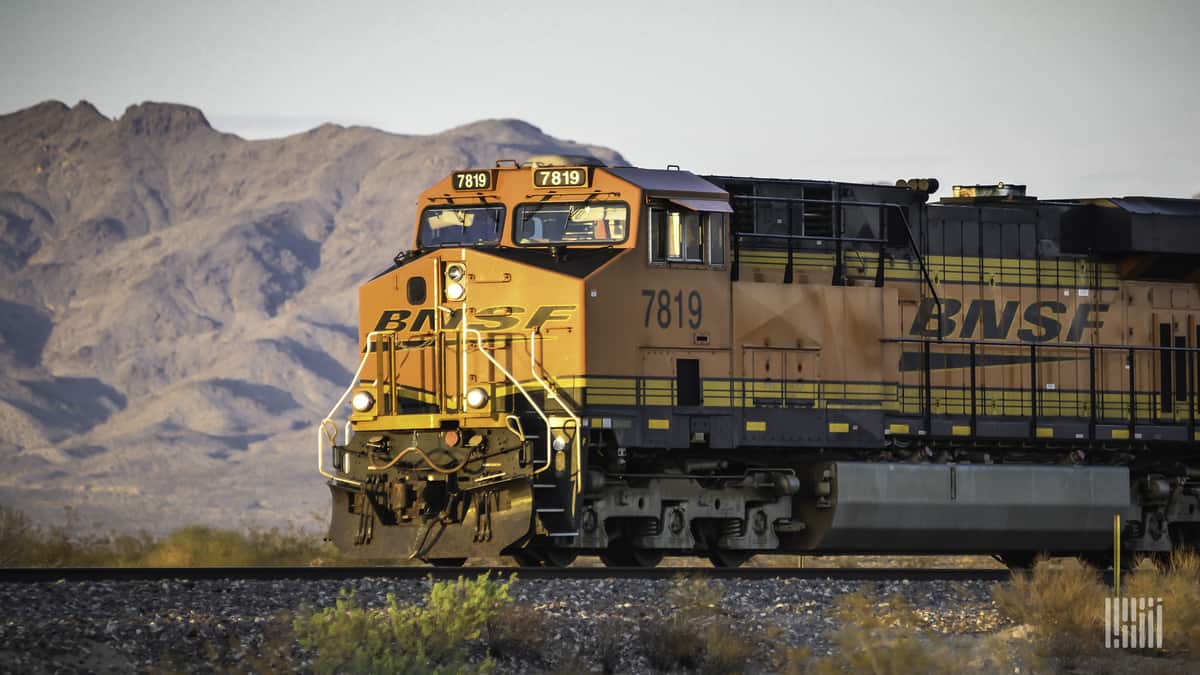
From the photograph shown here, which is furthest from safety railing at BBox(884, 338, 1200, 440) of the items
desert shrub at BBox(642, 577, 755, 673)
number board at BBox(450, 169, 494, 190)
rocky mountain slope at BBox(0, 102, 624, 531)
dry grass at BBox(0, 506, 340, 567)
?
rocky mountain slope at BBox(0, 102, 624, 531)

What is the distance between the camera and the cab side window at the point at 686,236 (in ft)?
52.6

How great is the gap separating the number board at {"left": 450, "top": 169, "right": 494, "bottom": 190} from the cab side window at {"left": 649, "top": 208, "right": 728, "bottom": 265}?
1750 millimetres

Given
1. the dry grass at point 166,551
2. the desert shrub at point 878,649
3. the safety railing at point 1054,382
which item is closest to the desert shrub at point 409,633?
the desert shrub at point 878,649

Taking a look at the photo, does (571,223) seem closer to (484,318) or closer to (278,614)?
(484,318)

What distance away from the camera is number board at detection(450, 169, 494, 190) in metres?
16.5

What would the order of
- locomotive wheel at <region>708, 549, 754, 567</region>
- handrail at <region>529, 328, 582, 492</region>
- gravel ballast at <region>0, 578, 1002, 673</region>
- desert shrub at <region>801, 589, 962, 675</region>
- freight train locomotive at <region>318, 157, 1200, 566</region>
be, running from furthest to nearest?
locomotive wheel at <region>708, 549, 754, 567</region> < freight train locomotive at <region>318, 157, 1200, 566</region> < handrail at <region>529, 328, 582, 492</region> < desert shrub at <region>801, 589, 962, 675</region> < gravel ballast at <region>0, 578, 1002, 673</region>

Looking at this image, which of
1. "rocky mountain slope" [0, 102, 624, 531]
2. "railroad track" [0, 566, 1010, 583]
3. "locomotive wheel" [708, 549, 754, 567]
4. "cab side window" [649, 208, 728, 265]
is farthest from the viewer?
"rocky mountain slope" [0, 102, 624, 531]

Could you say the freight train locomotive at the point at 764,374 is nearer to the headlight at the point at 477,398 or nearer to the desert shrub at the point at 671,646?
the headlight at the point at 477,398

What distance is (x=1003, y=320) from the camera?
1877 cm

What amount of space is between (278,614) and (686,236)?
654 centimetres

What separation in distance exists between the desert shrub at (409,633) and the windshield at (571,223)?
5243 millimetres

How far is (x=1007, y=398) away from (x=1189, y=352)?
2.81 metres

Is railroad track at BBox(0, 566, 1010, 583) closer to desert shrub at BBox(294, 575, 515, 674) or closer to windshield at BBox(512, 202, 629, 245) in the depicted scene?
desert shrub at BBox(294, 575, 515, 674)

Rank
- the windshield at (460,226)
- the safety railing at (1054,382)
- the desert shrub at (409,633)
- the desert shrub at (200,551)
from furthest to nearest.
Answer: the desert shrub at (200,551) < the safety railing at (1054,382) < the windshield at (460,226) < the desert shrub at (409,633)
